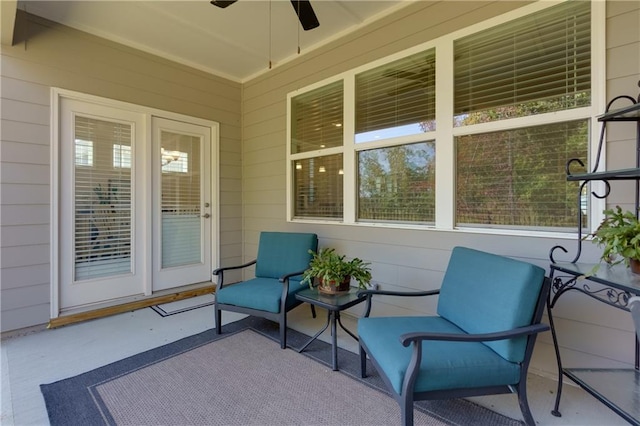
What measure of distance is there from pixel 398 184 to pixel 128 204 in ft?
10.0

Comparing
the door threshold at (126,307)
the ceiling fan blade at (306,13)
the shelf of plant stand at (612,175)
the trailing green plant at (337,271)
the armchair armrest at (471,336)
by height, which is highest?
the ceiling fan blade at (306,13)

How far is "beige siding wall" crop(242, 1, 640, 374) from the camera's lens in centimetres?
186

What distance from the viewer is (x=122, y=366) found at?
2234mm

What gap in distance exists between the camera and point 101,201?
10.8 feet

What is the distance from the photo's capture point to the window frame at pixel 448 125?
1921 millimetres

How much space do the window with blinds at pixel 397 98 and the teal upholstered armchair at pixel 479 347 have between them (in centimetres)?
149

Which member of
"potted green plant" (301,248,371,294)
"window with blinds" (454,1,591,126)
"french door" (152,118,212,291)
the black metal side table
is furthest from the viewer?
"french door" (152,118,212,291)

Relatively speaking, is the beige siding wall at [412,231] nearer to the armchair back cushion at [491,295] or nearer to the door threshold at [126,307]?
the armchair back cushion at [491,295]

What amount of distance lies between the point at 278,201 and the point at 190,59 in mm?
2111

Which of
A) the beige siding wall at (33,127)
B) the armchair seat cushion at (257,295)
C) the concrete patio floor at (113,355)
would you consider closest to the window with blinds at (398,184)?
the armchair seat cushion at (257,295)

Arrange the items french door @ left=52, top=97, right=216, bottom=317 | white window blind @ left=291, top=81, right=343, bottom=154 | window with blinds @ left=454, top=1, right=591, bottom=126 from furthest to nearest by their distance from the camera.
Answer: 1. white window blind @ left=291, top=81, right=343, bottom=154
2. french door @ left=52, top=97, right=216, bottom=317
3. window with blinds @ left=454, top=1, right=591, bottom=126

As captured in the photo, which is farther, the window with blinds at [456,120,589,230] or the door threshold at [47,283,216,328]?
the door threshold at [47,283,216,328]

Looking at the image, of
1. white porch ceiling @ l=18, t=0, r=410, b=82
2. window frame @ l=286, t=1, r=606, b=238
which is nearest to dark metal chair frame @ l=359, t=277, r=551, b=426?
window frame @ l=286, t=1, r=606, b=238

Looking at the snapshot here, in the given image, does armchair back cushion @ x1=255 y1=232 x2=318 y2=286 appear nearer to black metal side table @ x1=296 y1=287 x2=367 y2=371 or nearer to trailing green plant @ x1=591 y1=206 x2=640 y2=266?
black metal side table @ x1=296 y1=287 x2=367 y2=371
